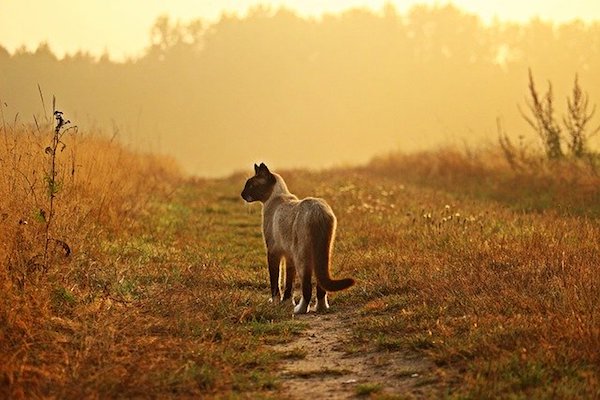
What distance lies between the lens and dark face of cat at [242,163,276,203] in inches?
362

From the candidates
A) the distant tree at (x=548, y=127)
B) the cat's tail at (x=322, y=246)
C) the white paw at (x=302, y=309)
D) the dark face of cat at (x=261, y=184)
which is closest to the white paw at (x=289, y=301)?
the white paw at (x=302, y=309)

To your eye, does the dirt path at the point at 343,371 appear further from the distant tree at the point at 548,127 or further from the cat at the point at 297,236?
the distant tree at the point at 548,127

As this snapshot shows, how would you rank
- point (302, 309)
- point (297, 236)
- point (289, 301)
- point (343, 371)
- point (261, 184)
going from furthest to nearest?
point (261, 184) < point (289, 301) < point (302, 309) < point (297, 236) < point (343, 371)

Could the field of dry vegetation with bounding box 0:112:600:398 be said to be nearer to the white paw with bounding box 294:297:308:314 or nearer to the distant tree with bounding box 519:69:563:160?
the white paw with bounding box 294:297:308:314

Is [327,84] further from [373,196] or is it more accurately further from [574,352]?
[574,352]

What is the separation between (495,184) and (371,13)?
189 ft

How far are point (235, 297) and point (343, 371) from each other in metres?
2.29

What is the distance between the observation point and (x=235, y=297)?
312 inches

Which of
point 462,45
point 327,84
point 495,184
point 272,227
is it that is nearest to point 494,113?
point 462,45

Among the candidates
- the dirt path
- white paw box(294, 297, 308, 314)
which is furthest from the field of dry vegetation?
white paw box(294, 297, 308, 314)

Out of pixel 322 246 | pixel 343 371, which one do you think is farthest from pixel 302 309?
pixel 343 371

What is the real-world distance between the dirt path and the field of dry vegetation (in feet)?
0.33

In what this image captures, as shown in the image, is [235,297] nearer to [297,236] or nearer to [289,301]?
[289,301]

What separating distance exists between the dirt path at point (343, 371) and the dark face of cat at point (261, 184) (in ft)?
8.29
